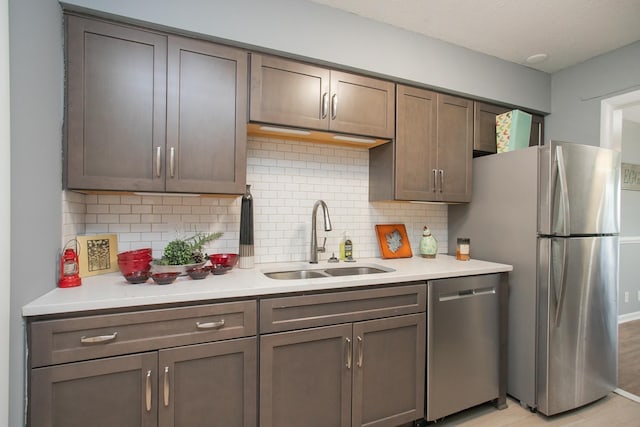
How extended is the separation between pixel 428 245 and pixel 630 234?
351 cm

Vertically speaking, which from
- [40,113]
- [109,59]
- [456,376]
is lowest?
[456,376]

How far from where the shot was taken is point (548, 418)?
2.04 m

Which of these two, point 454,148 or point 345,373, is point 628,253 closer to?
point 454,148

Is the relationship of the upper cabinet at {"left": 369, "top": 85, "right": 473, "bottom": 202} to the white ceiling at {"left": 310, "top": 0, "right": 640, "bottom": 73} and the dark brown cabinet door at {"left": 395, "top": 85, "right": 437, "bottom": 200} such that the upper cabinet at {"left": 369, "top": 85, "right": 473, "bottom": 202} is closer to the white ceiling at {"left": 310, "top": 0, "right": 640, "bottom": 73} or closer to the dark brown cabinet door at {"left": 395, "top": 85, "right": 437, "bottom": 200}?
the dark brown cabinet door at {"left": 395, "top": 85, "right": 437, "bottom": 200}

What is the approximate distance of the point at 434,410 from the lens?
74.1 inches

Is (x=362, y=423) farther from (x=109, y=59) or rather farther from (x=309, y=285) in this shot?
(x=109, y=59)

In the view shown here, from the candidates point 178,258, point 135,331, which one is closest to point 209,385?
point 135,331

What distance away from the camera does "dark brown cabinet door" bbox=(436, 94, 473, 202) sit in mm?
2388

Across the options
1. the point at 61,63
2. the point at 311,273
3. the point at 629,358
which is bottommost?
the point at 629,358

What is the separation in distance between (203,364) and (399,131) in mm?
1860

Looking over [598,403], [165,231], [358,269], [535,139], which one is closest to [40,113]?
[165,231]

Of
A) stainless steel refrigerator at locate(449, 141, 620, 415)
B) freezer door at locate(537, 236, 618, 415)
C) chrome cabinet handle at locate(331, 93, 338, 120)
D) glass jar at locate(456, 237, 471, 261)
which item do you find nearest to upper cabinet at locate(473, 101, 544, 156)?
stainless steel refrigerator at locate(449, 141, 620, 415)

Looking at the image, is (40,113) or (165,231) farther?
(165,231)

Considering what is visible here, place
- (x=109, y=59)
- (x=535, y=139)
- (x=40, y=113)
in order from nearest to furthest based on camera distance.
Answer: (x=40, y=113) < (x=109, y=59) < (x=535, y=139)
